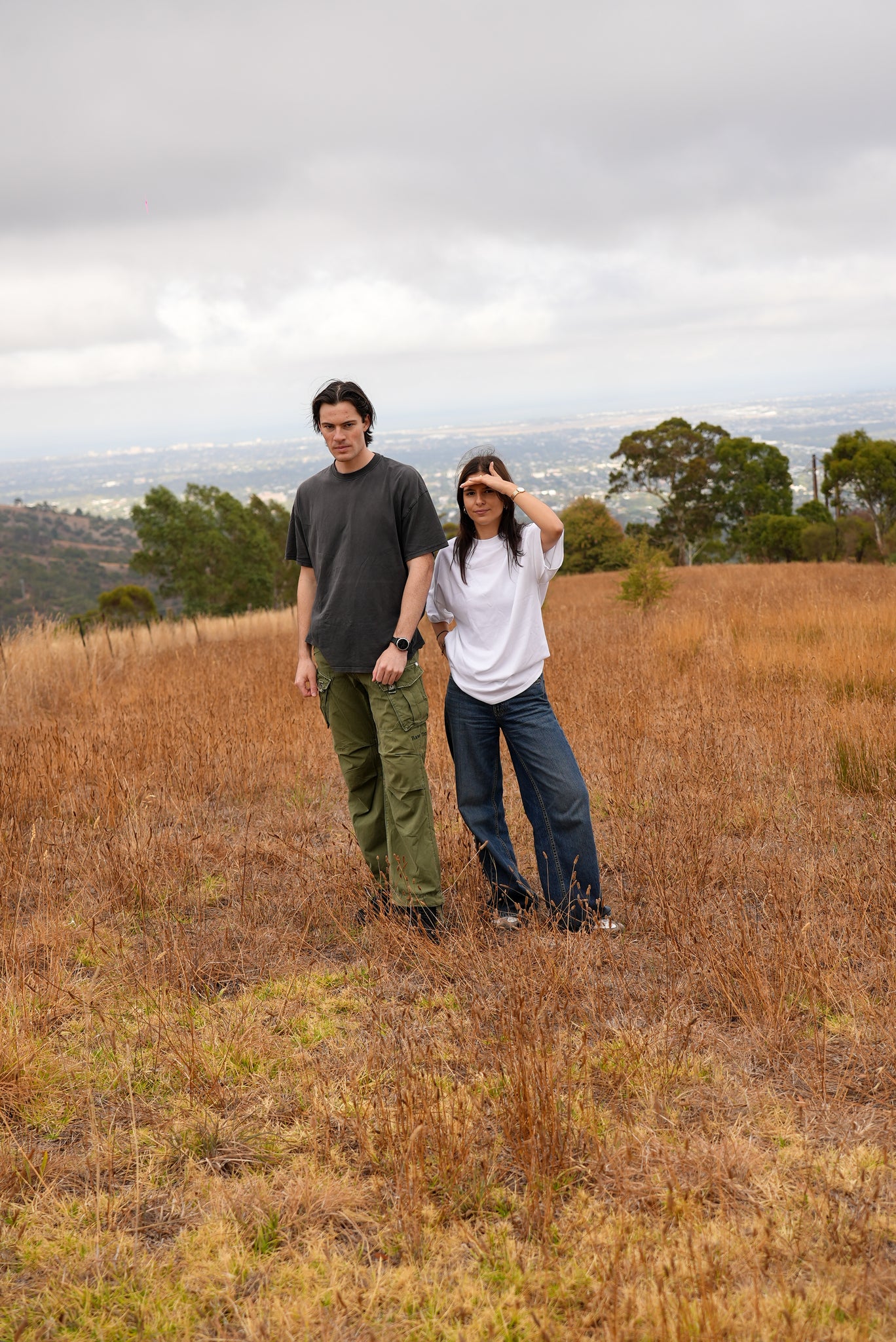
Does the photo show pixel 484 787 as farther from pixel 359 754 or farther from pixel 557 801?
pixel 359 754

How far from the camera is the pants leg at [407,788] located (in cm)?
324

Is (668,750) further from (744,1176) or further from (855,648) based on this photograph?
(744,1176)

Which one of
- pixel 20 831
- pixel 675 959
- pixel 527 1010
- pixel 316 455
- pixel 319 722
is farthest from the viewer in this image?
pixel 316 455

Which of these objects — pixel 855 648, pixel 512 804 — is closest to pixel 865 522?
pixel 855 648

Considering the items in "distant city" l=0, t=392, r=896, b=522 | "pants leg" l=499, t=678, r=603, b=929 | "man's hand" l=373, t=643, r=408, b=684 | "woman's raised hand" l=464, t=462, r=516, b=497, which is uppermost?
"distant city" l=0, t=392, r=896, b=522

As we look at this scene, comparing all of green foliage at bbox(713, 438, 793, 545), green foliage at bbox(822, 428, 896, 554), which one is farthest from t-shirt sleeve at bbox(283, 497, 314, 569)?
green foliage at bbox(713, 438, 793, 545)

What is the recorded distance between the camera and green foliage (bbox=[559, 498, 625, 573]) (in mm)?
44812

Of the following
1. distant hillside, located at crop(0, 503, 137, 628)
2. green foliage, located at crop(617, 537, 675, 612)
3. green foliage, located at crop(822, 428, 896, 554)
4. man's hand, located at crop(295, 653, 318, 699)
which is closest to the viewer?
man's hand, located at crop(295, 653, 318, 699)

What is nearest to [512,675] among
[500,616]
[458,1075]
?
[500,616]

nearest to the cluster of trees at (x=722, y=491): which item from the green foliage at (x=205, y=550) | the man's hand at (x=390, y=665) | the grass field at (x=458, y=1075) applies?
the green foliage at (x=205, y=550)

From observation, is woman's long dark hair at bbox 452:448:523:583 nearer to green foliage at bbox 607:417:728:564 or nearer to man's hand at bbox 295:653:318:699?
man's hand at bbox 295:653:318:699

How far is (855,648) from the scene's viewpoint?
22.2ft

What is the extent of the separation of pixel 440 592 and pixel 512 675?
0.46 meters

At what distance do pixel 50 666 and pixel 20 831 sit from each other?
18.1 feet
